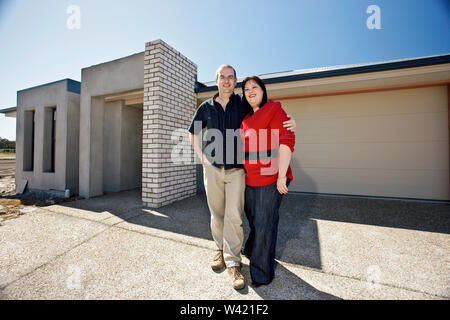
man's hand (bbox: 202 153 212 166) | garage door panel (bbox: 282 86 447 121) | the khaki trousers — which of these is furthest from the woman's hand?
garage door panel (bbox: 282 86 447 121)

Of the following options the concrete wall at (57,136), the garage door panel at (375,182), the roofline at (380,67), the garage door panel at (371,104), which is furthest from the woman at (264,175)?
the concrete wall at (57,136)

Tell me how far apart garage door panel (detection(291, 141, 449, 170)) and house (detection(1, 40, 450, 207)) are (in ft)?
0.06

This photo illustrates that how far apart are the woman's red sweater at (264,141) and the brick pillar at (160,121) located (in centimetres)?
264

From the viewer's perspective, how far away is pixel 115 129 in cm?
600

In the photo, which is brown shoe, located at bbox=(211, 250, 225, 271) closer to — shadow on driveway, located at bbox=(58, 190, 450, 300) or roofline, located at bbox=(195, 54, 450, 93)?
shadow on driveway, located at bbox=(58, 190, 450, 300)

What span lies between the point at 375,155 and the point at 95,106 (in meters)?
6.98

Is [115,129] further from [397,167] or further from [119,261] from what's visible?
[397,167]

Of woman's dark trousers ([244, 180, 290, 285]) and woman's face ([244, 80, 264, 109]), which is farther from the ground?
woman's face ([244, 80, 264, 109])

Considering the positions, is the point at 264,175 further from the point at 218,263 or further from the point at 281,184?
the point at 218,263

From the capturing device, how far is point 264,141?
5.33 feet

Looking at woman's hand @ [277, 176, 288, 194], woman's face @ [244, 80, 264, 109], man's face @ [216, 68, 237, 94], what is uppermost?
man's face @ [216, 68, 237, 94]

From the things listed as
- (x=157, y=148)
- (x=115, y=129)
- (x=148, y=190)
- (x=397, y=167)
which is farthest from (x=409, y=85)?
(x=115, y=129)

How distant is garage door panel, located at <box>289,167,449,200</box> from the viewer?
434 cm

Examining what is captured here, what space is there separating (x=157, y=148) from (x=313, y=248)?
3079 mm
